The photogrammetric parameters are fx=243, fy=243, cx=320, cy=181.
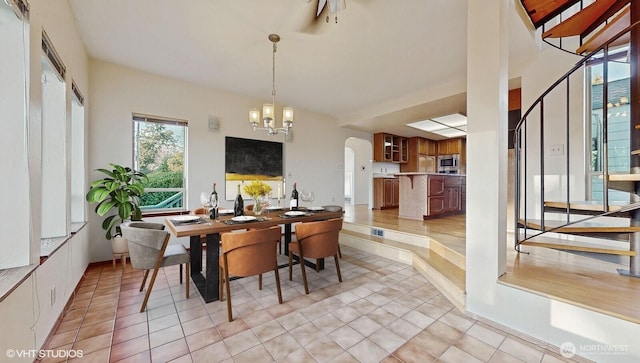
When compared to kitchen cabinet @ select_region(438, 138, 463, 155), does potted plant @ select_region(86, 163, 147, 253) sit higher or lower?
lower

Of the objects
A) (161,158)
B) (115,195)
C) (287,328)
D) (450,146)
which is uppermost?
(450,146)

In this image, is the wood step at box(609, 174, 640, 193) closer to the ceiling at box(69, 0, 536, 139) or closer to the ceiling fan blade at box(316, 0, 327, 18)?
the ceiling at box(69, 0, 536, 139)

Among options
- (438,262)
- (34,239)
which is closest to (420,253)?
(438,262)

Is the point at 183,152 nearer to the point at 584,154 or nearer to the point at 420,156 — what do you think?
the point at 584,154

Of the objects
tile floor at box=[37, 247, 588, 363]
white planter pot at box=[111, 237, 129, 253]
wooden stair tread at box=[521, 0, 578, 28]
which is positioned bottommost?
tile floor at box=[37, 247, 588, 363]

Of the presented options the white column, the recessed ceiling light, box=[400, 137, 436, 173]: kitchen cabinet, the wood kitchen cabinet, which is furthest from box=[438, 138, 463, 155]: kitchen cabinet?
the white column

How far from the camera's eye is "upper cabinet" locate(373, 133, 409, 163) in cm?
727

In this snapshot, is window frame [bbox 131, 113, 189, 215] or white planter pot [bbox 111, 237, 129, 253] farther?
window frame [bbox 131, 113, 189, 215]

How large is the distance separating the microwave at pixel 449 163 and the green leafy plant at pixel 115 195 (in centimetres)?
873

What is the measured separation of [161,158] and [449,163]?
27.8ft

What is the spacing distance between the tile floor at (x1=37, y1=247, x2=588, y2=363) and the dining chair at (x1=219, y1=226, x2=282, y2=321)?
342 mm

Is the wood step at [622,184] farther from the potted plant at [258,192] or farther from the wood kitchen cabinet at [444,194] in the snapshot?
the wood kitchen cabinet at [444,194]

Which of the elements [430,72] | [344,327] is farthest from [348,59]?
[344,327]

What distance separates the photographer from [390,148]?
7.61 metres
